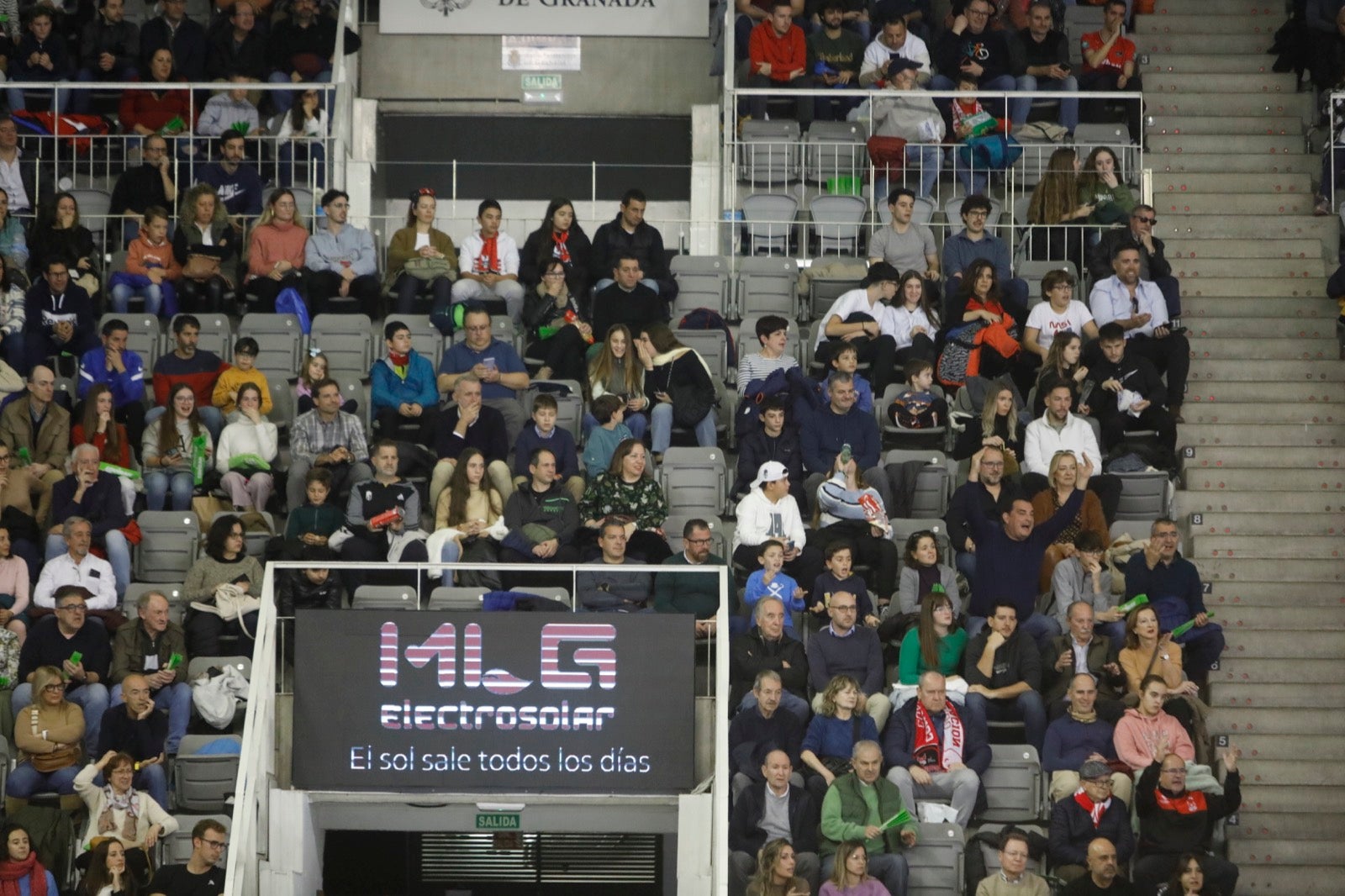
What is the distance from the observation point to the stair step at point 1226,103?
17.2 metres

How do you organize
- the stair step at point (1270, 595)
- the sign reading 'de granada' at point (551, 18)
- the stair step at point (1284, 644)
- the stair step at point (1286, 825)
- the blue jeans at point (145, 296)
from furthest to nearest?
the sign reading 'de granada' at point (551, 18) → the blue jeans at point (145, 296) → the stair step at point (1270, 595) → the stair step at point (1284, 644) → the stair step at point (1286, 825)

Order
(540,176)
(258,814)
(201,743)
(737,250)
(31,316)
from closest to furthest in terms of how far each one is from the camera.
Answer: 1. (258,814)
2. (201,743)
3. (31,316)
4. (737,250)
5. (540,176)

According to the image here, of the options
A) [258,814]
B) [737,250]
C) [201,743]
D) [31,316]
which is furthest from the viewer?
[737,250]

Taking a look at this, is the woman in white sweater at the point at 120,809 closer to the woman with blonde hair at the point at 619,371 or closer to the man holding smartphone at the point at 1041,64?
the woman with blonde hair at the point at 619,371

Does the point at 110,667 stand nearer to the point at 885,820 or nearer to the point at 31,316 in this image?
the point at 31,316

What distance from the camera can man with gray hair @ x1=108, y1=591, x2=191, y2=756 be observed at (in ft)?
41.9

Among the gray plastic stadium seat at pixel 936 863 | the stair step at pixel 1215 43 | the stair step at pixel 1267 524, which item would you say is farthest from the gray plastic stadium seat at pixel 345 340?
the stair step at pixel 1215 43

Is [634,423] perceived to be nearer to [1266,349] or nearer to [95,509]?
[95,509]

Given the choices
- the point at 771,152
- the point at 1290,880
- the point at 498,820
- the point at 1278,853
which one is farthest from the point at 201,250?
the point at 1290,880

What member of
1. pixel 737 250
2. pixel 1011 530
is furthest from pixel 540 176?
pixel 1011 530

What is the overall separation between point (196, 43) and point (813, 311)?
520 centimetres

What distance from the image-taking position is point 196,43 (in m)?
17.5

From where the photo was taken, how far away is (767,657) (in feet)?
41.3

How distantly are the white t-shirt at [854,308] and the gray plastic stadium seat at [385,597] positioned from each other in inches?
137
